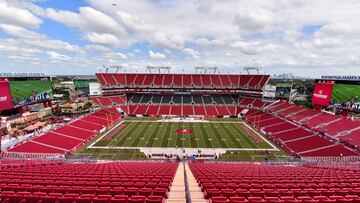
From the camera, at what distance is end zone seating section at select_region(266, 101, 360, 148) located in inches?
1516

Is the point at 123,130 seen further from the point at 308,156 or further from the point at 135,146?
the point at 308,156

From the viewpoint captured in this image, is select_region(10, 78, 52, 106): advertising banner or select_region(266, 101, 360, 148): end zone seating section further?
select_region(10, 78, 52, 106): advertising banner

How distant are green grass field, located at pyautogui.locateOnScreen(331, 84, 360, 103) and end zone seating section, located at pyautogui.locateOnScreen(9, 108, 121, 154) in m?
61.1

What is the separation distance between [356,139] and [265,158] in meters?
16.6

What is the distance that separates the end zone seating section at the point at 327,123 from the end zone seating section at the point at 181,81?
77.7 feet

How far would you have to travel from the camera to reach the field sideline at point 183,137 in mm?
42062

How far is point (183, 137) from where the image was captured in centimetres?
4750

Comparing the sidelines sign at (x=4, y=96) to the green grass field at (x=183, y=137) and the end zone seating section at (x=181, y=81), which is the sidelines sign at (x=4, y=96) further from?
the end zone seating section at (x=181, y=81)

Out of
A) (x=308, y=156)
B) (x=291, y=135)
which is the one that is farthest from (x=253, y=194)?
(x=291, y=135)

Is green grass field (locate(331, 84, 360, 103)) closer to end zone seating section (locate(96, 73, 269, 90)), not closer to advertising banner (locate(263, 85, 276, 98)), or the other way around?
advertising banner (locate(263, 85, 276, 98))

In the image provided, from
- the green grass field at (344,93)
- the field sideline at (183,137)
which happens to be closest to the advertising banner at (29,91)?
the field sideline at (183,137)

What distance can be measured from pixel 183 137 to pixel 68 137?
954 inches

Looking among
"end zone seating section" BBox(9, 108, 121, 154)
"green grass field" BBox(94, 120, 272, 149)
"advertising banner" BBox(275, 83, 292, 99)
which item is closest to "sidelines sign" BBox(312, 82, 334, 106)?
"advertising banner" BBox(275, 83, 292, 99)

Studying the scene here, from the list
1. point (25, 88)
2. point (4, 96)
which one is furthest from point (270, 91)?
point (25, 88)
